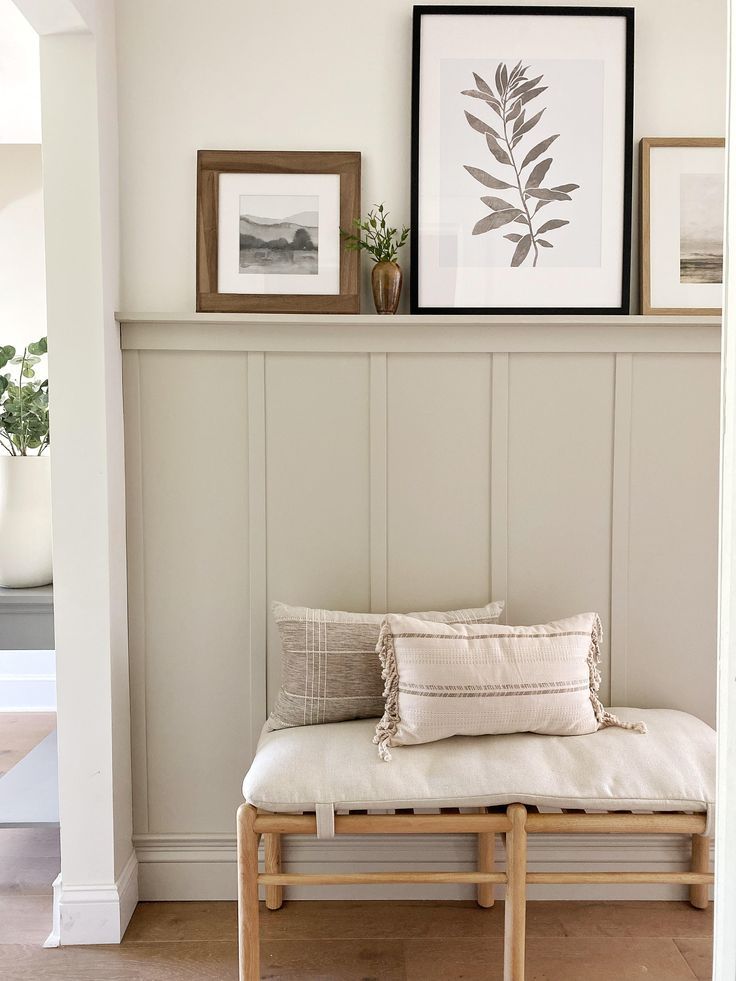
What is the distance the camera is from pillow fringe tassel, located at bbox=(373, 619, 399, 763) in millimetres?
1810

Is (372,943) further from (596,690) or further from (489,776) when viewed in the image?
(596,690)

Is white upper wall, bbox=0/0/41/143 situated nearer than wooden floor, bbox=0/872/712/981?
No

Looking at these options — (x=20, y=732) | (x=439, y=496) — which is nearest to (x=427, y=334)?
(x=439, y=496)

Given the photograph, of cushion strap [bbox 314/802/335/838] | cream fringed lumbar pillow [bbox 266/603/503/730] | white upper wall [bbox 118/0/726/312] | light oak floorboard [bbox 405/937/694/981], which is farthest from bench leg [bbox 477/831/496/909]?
white upper wall [bbox 118/0/726/312]

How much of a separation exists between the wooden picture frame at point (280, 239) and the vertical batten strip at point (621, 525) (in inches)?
29.0

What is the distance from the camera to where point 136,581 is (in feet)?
6.94

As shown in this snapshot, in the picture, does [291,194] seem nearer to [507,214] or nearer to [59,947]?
[507,214]

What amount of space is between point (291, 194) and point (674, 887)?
6.89 ft

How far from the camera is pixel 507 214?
2.08m

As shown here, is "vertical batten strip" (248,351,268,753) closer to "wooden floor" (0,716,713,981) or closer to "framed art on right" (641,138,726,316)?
"wooden floor" (0,716,713,981)

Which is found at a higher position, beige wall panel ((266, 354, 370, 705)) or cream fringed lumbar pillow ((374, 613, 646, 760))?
beige wall panel ((266, 354, 370, 705))

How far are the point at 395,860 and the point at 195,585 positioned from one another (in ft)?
3.04

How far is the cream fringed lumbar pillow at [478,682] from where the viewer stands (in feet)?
5.82

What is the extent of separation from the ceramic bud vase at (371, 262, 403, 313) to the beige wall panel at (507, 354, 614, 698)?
38 centimetres
